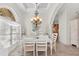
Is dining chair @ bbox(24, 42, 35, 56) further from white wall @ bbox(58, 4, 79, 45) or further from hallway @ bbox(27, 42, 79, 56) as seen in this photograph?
white wall @ bbox(58, 4, 79, 45)

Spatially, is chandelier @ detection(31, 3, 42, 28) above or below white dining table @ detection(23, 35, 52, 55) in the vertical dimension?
above

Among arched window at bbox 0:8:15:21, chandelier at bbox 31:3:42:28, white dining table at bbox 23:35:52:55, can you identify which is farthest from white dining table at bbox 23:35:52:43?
arched window at bbox 0:8:15:21

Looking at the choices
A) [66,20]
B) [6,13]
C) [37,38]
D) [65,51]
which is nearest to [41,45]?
[37,38]

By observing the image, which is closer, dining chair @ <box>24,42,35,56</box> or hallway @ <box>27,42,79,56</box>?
hallway @ <box>27,42,79,56</box>

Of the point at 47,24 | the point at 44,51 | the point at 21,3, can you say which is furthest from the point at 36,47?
the point at 21,3

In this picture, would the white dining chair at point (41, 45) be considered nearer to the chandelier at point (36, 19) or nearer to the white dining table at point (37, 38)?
the white dining table at point (37, 38)

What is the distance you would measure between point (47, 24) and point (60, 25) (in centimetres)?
27

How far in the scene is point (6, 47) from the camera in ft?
9.39

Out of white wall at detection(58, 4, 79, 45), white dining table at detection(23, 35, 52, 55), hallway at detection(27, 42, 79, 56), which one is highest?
white wall at detection(58, 4, 79, 45)

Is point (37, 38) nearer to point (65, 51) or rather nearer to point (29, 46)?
point (29, 46)

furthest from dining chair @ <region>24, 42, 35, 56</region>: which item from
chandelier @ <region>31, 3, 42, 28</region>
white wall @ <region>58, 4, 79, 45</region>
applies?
white wall @ <region>58, 4, 79, 45</region>

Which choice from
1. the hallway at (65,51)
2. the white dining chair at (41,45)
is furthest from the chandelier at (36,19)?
the hallway at (65,51)

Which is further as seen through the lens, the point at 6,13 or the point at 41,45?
the point at 41,45

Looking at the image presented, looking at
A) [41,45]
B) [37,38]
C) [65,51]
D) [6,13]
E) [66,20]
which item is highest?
[6,13]
